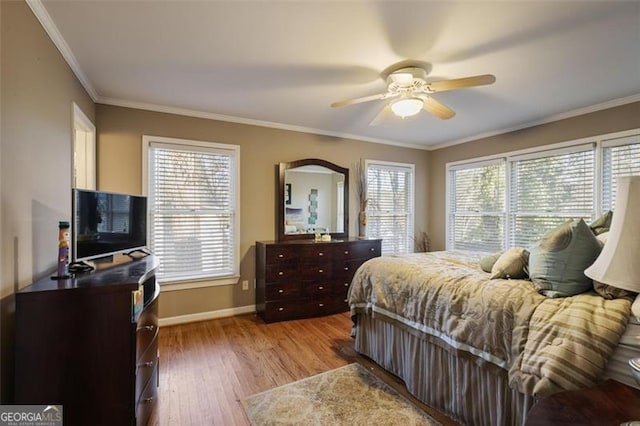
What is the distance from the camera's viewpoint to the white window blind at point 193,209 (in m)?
3.39

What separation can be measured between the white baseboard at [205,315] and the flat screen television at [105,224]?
1287 millimetres

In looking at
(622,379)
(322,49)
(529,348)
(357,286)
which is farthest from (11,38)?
(622,379)

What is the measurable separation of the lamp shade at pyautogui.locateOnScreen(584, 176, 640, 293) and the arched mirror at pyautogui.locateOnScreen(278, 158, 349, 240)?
3.27 metres

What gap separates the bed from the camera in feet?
4.05

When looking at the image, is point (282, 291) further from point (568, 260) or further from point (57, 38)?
point (57, 38)

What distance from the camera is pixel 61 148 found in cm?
211

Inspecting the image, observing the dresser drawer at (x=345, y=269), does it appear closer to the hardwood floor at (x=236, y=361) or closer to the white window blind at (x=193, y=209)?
the hardwood floor at (x=236, y=361)

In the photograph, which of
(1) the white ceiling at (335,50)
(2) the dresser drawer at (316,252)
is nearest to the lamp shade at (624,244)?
(1) the white ceiling at (335,50)

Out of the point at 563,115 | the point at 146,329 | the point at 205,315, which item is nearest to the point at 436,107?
the point at 563,115

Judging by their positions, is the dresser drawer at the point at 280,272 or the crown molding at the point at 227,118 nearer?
the crown molding at the point at 227,118

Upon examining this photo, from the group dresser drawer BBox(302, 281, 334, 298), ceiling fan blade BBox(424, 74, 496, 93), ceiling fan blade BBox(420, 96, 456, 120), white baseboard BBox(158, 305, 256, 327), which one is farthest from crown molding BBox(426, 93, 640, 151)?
white baseboard BBox(158, 305, 256, 327)

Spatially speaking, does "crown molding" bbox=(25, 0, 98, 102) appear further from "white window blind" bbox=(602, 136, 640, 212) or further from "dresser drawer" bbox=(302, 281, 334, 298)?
"white window blind" bbox=(602, 136, 640, 212)

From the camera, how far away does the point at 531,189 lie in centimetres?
385

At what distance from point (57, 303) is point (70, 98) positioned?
1782 mm
